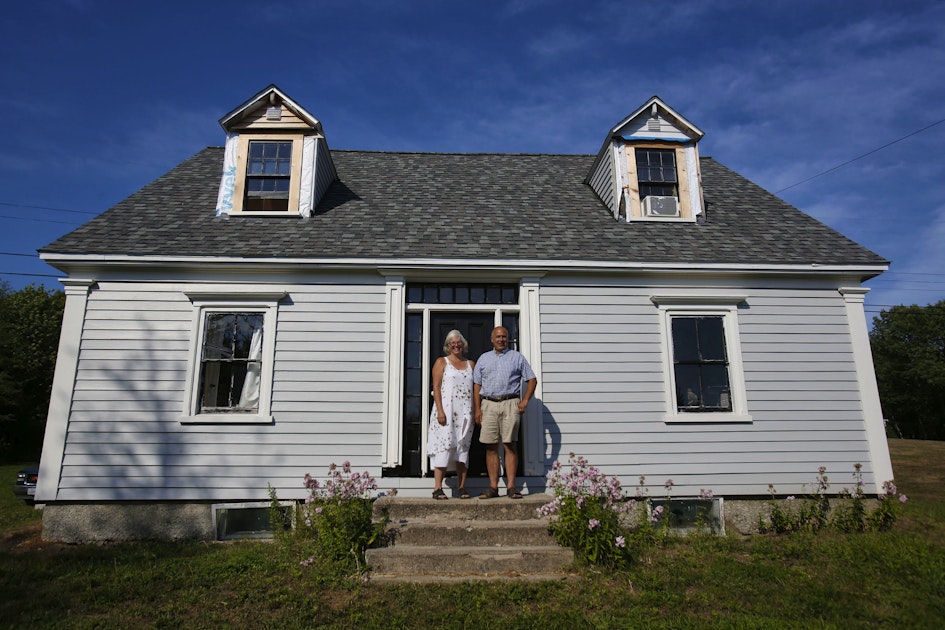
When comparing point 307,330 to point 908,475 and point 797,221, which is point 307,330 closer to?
point 797,221

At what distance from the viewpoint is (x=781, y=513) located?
6.89 metres

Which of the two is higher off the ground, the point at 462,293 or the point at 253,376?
the point at 462,293

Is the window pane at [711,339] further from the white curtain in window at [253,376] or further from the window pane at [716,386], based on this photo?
the white curtain in window at [253,376]

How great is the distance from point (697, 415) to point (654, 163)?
4166 millimetres

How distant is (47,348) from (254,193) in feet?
99.5

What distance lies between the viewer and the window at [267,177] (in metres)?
8.54

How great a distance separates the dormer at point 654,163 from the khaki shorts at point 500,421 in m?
4.07

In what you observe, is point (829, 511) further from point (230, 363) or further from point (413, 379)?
point (230, 363)

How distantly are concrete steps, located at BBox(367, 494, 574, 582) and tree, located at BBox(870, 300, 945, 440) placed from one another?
5338 centimetres

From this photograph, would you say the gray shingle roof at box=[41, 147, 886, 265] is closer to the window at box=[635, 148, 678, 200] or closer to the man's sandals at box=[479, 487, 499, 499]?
the window at box=[635, 148, 678, 200]

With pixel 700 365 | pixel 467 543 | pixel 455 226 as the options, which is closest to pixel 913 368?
pixel 700 365

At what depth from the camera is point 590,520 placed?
199 inches

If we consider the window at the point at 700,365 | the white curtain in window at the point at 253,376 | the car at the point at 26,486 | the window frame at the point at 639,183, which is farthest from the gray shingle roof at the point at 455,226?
the car at the point at 26,486

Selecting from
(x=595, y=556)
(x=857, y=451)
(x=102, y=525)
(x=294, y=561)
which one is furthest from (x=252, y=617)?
(x=857, y=451)
